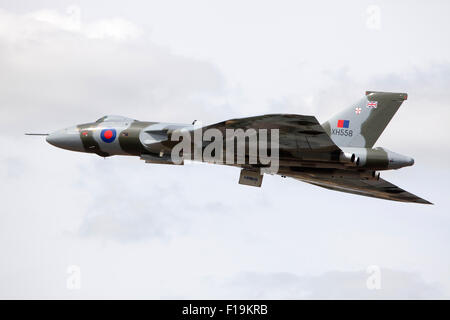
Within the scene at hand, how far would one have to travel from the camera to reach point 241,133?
37.4 metres

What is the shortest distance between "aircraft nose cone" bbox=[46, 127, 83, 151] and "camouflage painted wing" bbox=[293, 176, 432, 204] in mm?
12504

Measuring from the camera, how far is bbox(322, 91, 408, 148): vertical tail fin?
129ft

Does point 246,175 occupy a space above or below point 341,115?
below

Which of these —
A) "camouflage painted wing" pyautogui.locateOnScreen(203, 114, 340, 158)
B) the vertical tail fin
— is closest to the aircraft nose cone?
"camouflage painted wing" pyautogui.locateOnScreen(203, 114, 340, 158)

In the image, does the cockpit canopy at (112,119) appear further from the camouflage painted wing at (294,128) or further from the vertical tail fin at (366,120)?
the vertical tail fin at (366,120)

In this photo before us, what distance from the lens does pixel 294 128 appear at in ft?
118

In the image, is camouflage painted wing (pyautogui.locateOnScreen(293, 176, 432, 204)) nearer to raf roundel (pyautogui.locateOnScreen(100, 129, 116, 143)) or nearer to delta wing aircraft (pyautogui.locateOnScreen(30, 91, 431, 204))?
delta wing aircraft (pyautogui.locateOnScreen(30, 91, 431, 204))

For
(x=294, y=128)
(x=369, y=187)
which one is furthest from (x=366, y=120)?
(x=369, y=187)

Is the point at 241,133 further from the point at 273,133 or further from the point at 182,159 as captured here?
the point at 182,159

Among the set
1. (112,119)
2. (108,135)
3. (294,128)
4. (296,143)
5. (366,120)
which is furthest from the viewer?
(112,119)

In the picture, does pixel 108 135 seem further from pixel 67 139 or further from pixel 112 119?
pixel 67 139

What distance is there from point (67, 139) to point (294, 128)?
1400 cm

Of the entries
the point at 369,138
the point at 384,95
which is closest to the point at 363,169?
the point at 369,138

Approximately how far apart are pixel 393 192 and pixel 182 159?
490 inches
